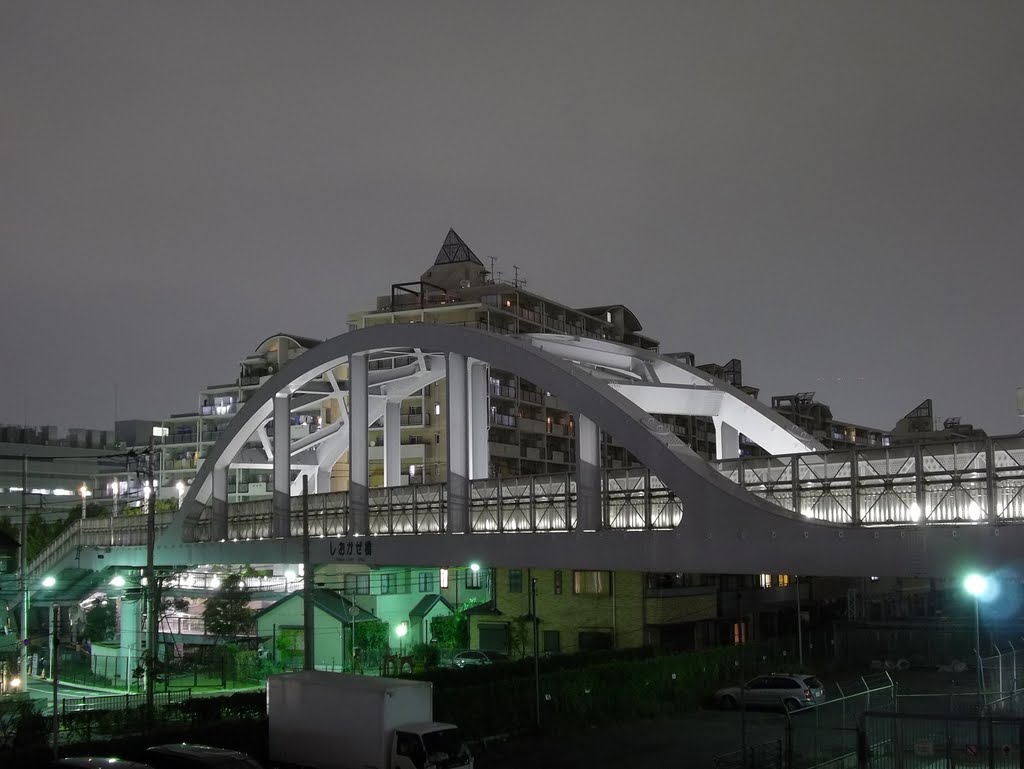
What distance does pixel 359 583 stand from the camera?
51375 mm

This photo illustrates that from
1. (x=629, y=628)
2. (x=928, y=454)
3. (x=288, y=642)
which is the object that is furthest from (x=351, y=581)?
(x=928, y=454)

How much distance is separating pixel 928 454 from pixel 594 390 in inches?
322

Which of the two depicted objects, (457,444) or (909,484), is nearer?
(909,484)

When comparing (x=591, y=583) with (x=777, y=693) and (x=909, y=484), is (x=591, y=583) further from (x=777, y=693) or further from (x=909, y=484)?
(x=909, y=484)

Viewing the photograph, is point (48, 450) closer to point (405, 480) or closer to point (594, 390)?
point (405, 480)

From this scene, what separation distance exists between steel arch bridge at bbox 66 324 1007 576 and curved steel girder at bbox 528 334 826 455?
0.07 metres

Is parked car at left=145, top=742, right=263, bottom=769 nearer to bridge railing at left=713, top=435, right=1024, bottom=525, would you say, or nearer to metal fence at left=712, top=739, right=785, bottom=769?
metal fence at left=712, top=739, right=785, bottom=769

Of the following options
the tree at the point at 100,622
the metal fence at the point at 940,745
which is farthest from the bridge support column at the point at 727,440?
the tree at the point at 100,622

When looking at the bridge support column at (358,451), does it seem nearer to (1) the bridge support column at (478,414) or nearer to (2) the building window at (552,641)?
(1) the bridge support column at (478,414)

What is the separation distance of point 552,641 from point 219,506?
14.7m

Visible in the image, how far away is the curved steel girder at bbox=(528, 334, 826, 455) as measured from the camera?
3488 cm

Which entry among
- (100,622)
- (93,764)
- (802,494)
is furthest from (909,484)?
(100,622)

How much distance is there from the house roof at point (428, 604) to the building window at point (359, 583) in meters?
2.33


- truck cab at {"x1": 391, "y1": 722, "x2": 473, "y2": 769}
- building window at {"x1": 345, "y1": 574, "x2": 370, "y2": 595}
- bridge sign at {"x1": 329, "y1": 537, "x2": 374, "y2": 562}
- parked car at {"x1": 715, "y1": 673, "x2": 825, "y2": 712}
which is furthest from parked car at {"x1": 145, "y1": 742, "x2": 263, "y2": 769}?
building window at {"x1": 345, "y1": 574, "x2": 370, "y2": 595}
